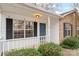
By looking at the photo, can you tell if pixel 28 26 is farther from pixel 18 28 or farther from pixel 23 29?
pixel 18 28

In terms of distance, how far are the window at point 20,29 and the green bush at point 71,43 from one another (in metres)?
1.46

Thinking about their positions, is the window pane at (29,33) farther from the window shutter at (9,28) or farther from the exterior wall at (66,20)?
the exterior wall at (66,20)

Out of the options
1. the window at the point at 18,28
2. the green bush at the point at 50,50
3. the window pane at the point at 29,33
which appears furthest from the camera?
the window pane at the point at 29,33

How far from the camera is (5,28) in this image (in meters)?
6.34

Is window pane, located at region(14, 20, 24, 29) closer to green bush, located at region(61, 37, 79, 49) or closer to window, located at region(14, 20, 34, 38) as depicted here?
window, located at region(14, 20, 34, 38)

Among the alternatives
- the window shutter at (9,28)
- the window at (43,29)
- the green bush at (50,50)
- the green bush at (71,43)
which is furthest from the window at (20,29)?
the green bush at (71,43)

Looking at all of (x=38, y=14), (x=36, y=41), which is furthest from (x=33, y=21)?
(x=36, y=41)

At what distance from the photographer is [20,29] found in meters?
7.29

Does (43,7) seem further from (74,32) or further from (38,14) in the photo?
(74,32)

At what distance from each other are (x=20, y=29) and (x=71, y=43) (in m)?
2.79

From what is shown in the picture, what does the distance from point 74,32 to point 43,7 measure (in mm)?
2269

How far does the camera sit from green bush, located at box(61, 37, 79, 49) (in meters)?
8.50

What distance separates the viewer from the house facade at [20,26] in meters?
6.11

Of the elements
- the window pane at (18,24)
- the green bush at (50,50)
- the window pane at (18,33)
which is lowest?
the green bush at (50,50)
